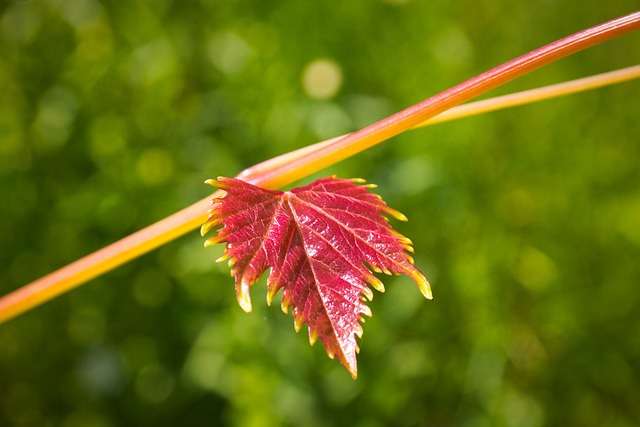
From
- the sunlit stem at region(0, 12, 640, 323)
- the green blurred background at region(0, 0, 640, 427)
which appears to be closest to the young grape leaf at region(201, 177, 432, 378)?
the sunlit stem at region(0, 12, 640, 323)

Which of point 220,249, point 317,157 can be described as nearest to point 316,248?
point 317,157

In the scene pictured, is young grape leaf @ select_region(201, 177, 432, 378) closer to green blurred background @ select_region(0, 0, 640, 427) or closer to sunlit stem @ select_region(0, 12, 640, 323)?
sunlit stem @ select_region(0, 12, 640, 323)

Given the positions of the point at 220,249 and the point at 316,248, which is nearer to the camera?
the point at 316,248

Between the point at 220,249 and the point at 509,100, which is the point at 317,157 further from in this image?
the point at 220,249

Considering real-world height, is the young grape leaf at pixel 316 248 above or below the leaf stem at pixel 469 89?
below

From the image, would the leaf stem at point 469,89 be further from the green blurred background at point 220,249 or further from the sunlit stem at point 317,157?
the green blurred background at point 220,249

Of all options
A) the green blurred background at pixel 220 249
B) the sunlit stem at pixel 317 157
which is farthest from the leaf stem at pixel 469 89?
the green blurred background at pixel 220 249
